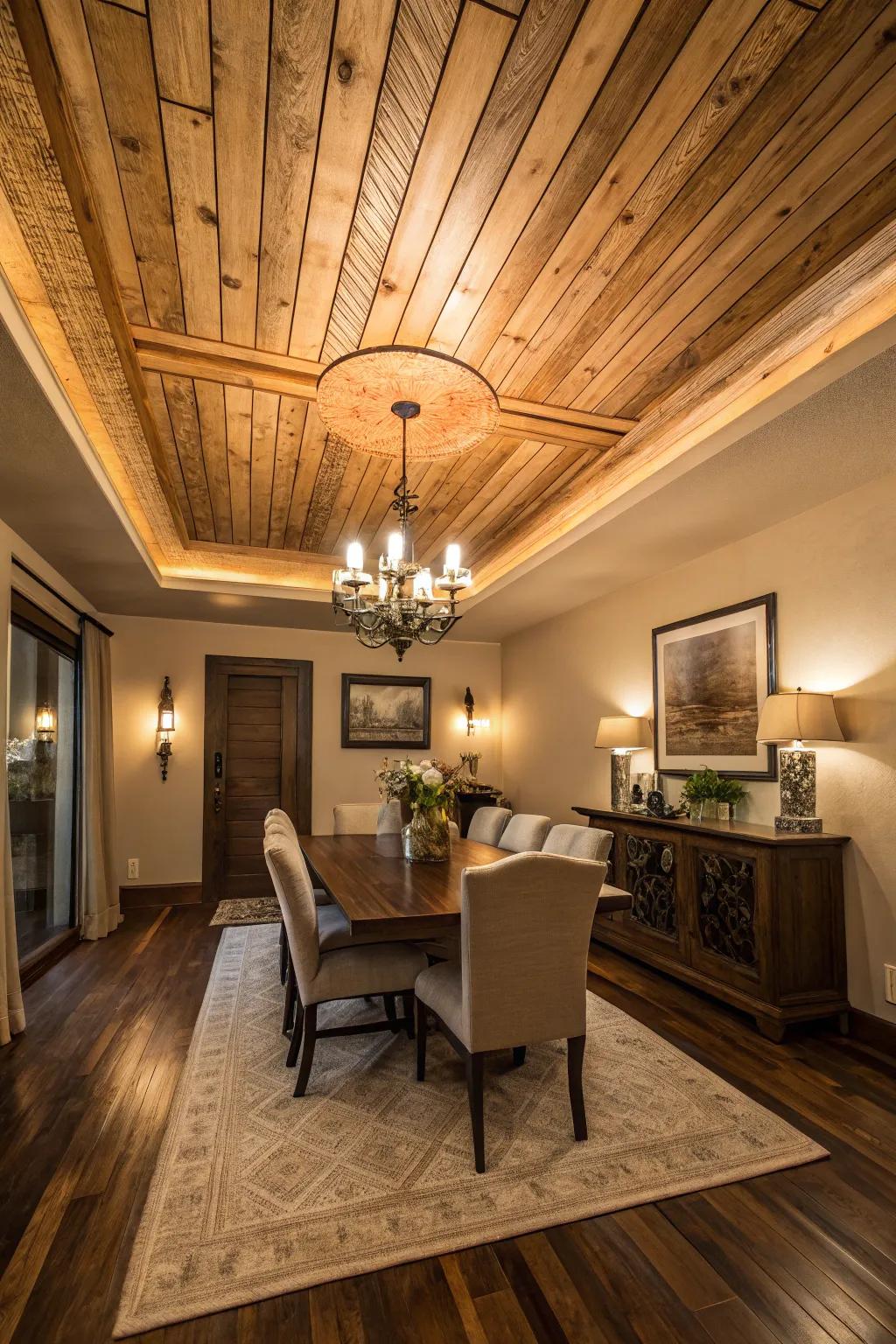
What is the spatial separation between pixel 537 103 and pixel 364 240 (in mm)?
645

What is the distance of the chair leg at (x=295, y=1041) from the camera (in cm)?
276

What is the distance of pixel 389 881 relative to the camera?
2.80 meters

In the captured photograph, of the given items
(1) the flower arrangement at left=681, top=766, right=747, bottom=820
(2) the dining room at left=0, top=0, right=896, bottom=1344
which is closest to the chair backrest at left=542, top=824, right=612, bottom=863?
(2) the dining room at left=0, top=0, right=896, bottom=1344

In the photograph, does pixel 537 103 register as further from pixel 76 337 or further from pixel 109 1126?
pixel 109 1126

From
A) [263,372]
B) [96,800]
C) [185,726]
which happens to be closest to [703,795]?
[263,372]

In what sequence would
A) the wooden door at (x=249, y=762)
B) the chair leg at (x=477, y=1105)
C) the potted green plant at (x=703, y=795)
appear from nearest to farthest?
the chair leg at (x=477, y=1105) < the potted green plant at (x=703, y=795) < the wooden door at (x=249, y=762)

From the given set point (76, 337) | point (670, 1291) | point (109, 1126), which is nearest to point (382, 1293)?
point (670, 1291)

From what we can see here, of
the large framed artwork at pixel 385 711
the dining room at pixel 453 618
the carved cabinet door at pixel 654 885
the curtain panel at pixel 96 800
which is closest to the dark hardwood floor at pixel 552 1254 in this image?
the dining room at pixel 453 618

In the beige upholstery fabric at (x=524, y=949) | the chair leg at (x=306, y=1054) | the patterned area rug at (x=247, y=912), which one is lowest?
the patterned area rug at (x=247, y=912)

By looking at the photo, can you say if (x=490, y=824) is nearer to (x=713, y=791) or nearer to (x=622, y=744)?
(x=622, y=744)

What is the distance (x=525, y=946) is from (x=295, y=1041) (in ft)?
4.20

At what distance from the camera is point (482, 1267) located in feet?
5.50

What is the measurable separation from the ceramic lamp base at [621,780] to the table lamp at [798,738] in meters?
1.35

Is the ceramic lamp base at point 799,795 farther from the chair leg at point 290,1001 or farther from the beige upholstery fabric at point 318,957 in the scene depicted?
the chair leg at point 290,1001
